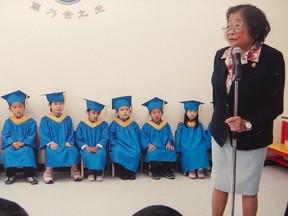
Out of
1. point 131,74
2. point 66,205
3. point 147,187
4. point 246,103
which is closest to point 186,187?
point 147,187

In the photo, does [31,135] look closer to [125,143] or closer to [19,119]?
[19,119]

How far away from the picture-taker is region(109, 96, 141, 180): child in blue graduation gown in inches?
157

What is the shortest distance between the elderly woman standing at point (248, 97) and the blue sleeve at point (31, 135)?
105 inches

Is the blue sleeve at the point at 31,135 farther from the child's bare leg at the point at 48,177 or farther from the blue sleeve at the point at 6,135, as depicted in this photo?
the child's bare leg at the point at 48,177

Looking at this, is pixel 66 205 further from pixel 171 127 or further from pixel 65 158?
pixel 171 127

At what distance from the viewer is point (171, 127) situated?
4555 millimetres

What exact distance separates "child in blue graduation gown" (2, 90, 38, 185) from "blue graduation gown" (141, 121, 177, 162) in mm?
1360

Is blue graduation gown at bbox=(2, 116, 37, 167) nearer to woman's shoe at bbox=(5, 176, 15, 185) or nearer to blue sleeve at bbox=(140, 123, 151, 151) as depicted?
woman's shoe at bbox=(5, 176, 15, 185)

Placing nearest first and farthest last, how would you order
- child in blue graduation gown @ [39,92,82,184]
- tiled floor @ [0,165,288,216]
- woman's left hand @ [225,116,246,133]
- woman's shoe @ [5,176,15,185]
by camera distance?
woman's left hand @ [225,116,246,133] → tiled floor @ [0,165,288,216] → woman's shoe @ [5,176,15,185] → child in blue graduation gown @ [39,92,82,184]

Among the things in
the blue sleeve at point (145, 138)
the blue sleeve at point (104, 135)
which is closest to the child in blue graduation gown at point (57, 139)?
the blue sleeve at point (104, 135)

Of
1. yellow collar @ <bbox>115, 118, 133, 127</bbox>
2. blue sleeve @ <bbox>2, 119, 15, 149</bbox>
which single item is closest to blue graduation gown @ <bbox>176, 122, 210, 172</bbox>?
yellow collar @ <bbox>115, 118, 133, 127</bbox>

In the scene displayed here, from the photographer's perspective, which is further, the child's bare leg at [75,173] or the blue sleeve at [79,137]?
the blue sleeve at [79,137]

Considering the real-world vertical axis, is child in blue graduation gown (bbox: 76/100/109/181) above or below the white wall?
below

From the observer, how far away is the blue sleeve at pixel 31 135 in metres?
3.91
